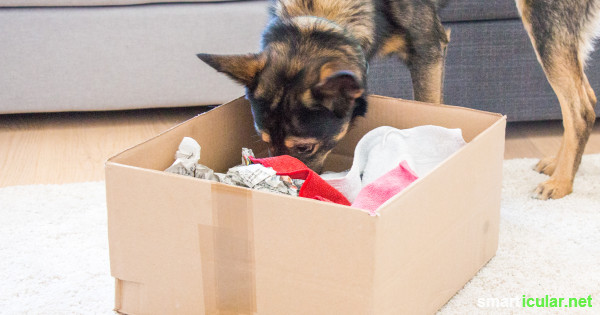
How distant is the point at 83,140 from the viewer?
237 cm

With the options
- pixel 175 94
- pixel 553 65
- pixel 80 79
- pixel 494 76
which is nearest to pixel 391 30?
pixel 553 65

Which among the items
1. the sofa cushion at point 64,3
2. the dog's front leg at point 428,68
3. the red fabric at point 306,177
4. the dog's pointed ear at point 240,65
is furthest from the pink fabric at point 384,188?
the sofa cushion at point 64,3

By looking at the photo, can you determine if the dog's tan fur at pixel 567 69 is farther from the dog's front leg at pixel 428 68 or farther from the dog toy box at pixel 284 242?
the dog toy box at pixel 284 242

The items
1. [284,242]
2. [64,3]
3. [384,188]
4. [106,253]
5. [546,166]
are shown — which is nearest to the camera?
[284,242]

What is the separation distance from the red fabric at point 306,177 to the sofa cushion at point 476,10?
99 cm

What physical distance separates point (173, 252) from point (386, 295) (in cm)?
38

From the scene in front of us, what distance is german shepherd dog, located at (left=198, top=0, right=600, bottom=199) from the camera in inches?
55.4

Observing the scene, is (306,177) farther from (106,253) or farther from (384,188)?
(106,253)

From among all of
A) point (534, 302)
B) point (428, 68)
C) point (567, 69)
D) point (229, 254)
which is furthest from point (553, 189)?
point (229, 254)

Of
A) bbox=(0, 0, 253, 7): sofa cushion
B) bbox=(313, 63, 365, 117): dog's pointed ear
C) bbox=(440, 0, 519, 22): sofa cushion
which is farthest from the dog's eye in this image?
bbox=(0, 0, 253, 7): sofa cushion

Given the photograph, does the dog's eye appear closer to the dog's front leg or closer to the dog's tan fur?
the dog's front leg

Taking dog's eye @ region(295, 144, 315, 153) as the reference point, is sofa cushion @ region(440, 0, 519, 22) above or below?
above

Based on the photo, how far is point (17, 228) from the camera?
64.3 inches

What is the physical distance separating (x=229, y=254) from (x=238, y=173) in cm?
26
